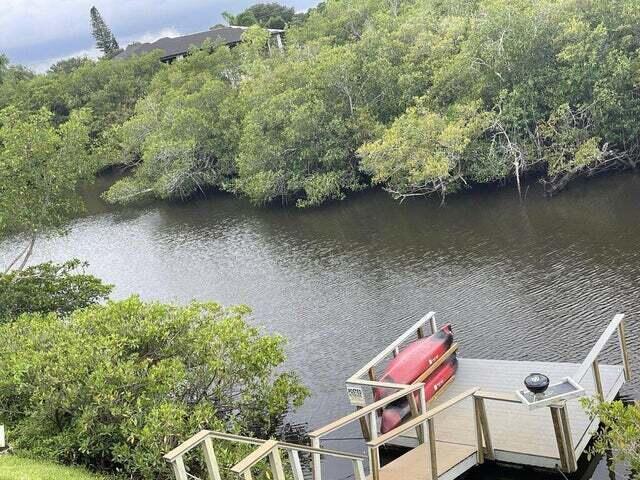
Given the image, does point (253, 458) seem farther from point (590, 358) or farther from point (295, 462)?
point (590, 358)

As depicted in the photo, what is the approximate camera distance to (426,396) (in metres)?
13.9

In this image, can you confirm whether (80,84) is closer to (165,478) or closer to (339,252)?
(339,252)

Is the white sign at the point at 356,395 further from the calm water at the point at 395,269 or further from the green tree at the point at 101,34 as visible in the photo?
the green tree at the point at 101,34

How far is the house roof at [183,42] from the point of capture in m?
85.5

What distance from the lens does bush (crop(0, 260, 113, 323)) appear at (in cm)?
1922

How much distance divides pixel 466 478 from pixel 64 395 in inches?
310

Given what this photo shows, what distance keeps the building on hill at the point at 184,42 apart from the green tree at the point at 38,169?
61.6 meters

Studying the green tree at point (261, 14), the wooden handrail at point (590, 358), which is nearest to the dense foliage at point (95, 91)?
the green tree at point (261, 14)

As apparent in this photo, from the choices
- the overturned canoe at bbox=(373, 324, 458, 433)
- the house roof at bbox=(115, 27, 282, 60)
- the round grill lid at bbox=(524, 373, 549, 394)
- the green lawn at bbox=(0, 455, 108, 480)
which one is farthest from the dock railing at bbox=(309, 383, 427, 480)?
the house roof at bbox=(115, 27, 282, 60)

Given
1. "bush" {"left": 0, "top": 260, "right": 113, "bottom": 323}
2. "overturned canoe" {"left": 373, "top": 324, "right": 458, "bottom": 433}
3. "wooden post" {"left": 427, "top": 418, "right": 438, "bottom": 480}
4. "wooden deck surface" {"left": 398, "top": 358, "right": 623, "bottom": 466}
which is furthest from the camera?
"bush" {"left": 0, "top": 260, "right": 113, "bottom": 323}

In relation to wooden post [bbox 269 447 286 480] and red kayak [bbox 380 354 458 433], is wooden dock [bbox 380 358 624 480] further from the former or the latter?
wooden post [bbox 269 447 286 480]

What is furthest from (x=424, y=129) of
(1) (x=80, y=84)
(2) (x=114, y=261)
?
(1) (x=80, y=84)

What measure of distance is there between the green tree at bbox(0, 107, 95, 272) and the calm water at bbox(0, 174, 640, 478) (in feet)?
25.1

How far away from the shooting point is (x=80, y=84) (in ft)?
241
